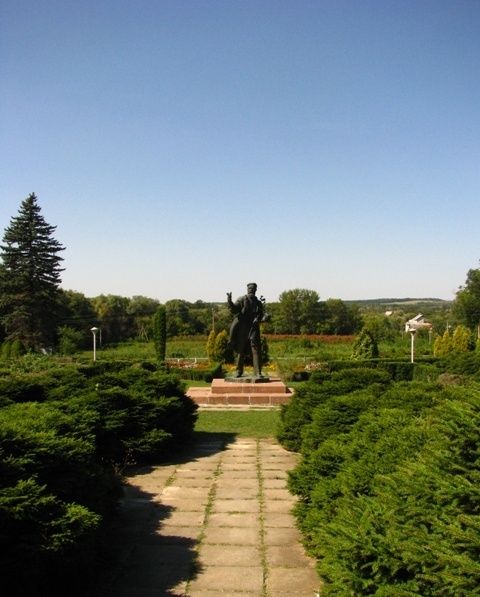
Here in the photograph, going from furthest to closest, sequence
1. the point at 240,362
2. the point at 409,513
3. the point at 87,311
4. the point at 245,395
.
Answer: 1. the point at 87,311
2. the point at 240,362
3. the point at 245,395
4. the point at 409,513

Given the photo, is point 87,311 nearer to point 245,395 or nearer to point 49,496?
point 245,395

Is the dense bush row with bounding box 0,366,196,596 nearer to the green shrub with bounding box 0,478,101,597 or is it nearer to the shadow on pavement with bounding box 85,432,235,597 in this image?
the green shrub with bounding box 0,478,101,597

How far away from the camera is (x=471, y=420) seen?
2.57 m

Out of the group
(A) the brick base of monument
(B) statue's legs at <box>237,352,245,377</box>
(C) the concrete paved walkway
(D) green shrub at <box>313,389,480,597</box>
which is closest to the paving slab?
(C) the concrete paved walkway

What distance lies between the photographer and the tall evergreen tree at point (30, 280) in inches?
1325

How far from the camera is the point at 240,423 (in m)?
11.1

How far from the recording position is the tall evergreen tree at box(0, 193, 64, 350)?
33656mm

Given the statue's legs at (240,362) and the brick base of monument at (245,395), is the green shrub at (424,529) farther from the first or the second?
the statue's legs at (240,362)

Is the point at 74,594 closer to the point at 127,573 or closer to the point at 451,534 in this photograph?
the point at 127,573

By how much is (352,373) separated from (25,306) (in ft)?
95.8

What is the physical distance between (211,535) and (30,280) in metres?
32.8

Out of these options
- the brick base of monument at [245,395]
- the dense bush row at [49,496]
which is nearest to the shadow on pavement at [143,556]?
the dense bush row at [49,496]

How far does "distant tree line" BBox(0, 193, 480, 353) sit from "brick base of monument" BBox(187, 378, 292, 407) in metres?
11.5

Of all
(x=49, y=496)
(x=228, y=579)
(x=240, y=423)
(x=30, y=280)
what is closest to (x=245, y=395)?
(x=240, y=423)
